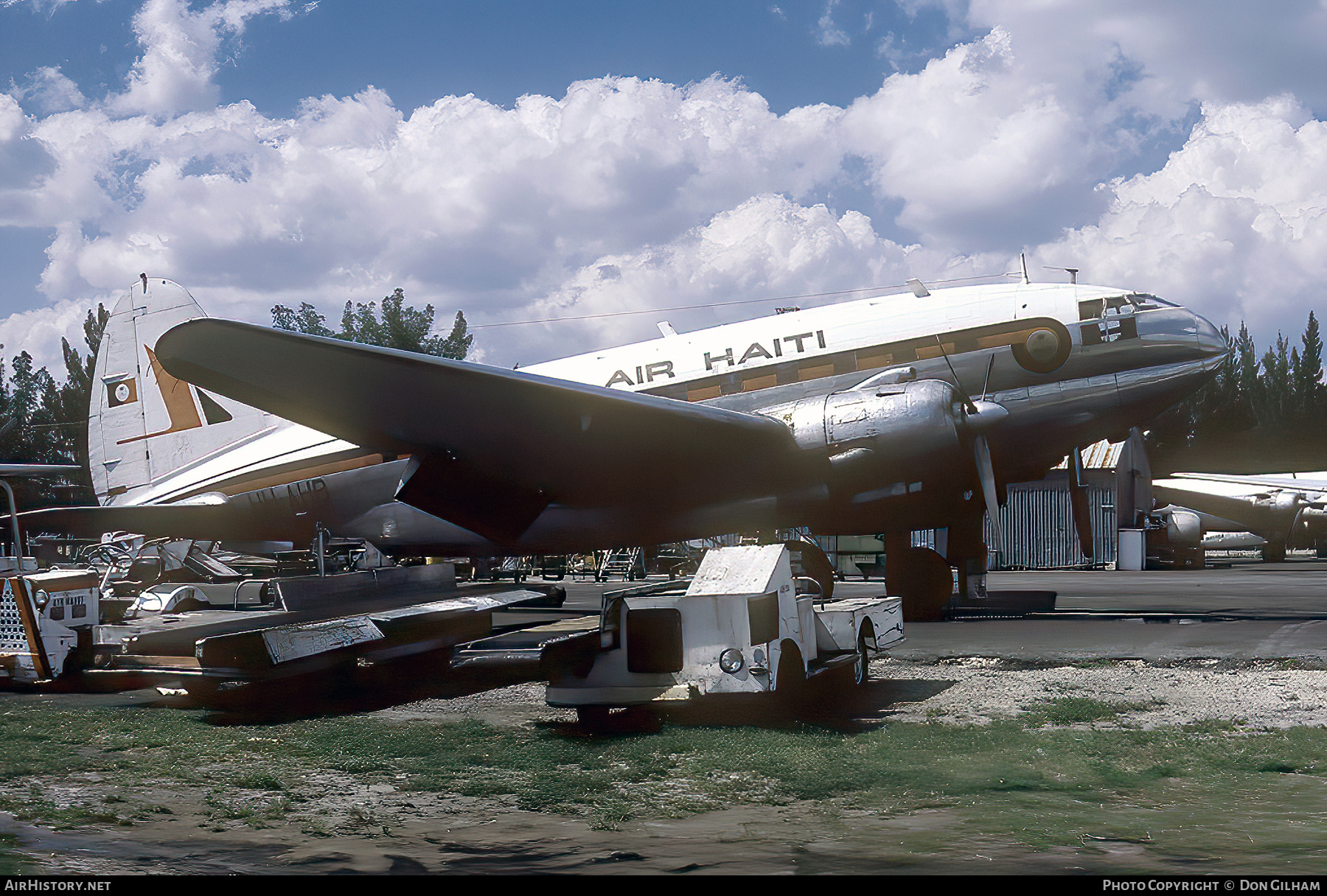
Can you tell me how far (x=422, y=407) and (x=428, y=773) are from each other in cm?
636

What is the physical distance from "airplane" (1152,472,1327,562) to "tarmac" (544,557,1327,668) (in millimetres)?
17565

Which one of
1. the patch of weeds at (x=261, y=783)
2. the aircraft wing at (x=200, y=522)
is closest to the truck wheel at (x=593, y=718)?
the patch of weeds at (x=261, y=783)

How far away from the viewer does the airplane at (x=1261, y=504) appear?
129 feet

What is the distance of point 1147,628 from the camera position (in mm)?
13344

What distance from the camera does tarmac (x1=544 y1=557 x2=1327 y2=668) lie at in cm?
1079

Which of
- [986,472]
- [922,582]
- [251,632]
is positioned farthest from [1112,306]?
[251,632]

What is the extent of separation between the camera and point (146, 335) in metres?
18.4

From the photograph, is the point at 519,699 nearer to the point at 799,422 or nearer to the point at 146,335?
the point at 799,422

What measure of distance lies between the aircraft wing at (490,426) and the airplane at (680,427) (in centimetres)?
4

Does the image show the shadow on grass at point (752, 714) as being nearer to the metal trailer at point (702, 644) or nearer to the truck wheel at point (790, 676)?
the truck wheel at point (790, 676)

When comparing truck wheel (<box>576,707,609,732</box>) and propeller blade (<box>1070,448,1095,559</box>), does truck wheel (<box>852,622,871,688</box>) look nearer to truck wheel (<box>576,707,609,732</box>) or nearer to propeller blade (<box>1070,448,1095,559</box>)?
truck wheel (<box>576,707,609,732</box>)

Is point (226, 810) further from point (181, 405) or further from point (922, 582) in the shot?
point (181, 405)

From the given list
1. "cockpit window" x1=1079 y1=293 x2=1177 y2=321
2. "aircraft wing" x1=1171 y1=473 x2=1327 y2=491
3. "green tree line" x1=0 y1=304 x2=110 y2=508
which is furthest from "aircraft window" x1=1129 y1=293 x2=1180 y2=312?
"green tree line" x1=0 y1=304 x2=110 y2=508

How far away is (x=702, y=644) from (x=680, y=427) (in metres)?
6.28
